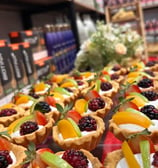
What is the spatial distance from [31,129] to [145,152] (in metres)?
0.56

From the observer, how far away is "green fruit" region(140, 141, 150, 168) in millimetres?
872

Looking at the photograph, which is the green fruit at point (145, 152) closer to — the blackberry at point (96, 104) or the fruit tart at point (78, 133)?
the fruit tart at point (78, 133)

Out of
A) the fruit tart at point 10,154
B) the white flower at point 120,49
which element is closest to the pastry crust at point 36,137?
the fruit tart at point 10,154

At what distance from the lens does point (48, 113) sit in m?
1.50

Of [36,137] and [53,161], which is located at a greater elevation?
[53,161]

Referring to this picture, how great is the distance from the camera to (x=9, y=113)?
1.54 metres

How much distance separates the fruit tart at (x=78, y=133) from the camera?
116cm

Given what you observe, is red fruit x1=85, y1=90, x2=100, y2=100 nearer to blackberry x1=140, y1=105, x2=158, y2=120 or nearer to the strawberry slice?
blackberry x1=140, y1=105, x2=158, y2=120

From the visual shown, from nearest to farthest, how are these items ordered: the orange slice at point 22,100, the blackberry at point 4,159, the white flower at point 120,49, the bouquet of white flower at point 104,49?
the blackberry at point 4,159, the orange slice at point 22,100, the white flower at point 120,49, the bouquet of white flower at point 104,49

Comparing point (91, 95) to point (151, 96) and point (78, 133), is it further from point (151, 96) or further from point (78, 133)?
point (78, 133)

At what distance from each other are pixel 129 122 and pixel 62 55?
72.1 inches

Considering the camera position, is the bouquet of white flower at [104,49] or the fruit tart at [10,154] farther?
the bouquet of white flower at [104,49]

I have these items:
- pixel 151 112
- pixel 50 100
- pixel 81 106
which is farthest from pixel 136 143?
pixel 50 100

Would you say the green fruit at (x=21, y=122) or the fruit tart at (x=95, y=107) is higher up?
the green fruit at (x=21, y=122)
